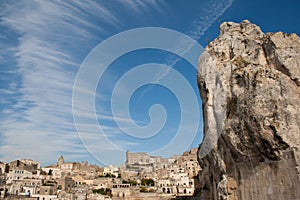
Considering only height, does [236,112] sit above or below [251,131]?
above

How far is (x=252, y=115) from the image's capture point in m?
20.6

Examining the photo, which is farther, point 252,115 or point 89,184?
point 89,184

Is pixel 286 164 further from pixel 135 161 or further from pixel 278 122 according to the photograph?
pixel 135 161

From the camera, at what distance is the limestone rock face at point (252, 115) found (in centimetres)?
1850

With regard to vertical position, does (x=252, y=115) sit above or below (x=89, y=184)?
above

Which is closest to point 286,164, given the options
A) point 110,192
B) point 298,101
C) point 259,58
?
point 298,101

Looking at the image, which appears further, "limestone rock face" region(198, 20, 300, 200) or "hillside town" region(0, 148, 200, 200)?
"hillside town" region(0, 148, 200, 200)

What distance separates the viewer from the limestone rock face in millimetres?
18500

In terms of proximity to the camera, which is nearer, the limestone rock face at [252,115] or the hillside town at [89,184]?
the limestone rock face at [252,115]

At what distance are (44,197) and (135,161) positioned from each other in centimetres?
5798

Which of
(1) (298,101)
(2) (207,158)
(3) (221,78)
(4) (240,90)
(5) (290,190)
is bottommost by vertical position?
(5) (290,190)

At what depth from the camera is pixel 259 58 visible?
76.5ft

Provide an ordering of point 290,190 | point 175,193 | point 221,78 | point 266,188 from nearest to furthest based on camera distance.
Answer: point 290,190
point 266,188
point 221,78
point 175,193

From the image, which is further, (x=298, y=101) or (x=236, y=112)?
(x=236, y=112)
